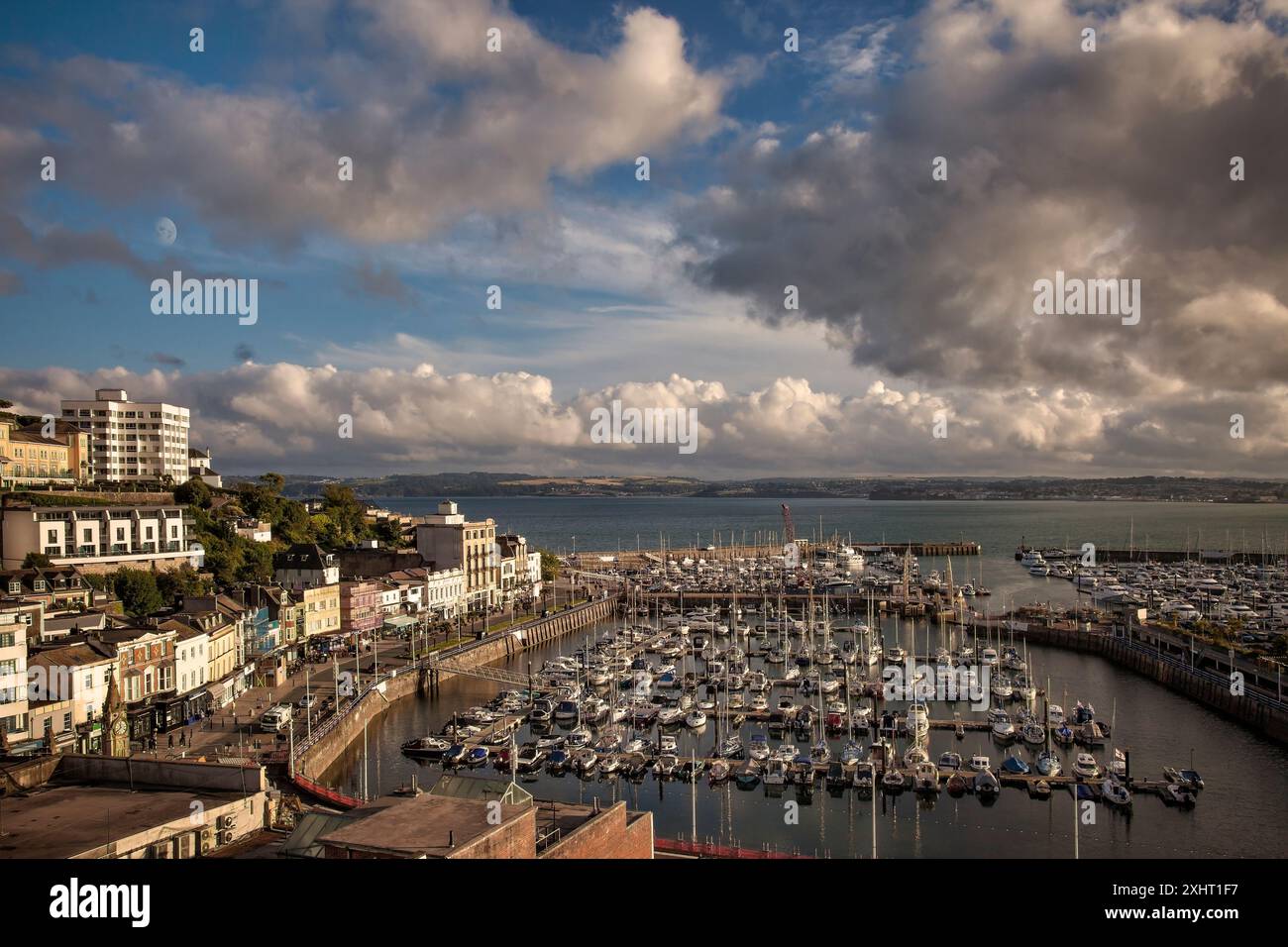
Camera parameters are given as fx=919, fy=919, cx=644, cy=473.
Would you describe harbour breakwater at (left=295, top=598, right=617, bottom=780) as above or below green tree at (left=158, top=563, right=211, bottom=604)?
below

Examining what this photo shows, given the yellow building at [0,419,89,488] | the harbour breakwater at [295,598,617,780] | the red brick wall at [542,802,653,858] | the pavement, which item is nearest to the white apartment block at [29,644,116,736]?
the pavement

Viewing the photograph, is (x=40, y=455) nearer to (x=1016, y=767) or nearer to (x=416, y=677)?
(x=416, y=677)

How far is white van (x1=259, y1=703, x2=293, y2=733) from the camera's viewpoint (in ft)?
73.7

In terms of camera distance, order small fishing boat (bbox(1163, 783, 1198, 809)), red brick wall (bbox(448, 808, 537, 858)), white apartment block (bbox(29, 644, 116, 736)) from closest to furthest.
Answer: red brick wall (bbox(448, 808, 537, 858)) < white apartment block (bbox(29, 644, 116, 736)) < small fishing boat (bbox(1163, 783, 1198, 809))

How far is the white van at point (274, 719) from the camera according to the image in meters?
22.5

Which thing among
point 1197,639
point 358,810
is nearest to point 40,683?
point 358,810

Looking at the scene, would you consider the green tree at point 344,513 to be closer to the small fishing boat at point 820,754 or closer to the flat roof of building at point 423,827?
the small fishing boat at point 820,754

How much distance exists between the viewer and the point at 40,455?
38.5m

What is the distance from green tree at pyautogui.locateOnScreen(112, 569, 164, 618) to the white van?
904 centimetres

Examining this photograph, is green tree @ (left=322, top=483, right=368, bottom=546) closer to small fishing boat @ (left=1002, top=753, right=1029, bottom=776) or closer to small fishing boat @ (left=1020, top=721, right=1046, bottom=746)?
small fishing boat @ (left=1020, top=721, right=1046, bottom=746)

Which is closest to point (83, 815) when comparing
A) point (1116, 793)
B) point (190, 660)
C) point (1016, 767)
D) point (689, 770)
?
point (689, 770)

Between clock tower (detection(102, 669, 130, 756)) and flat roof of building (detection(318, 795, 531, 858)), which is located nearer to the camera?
flat roof of building (detection(318, 795, 531, 858))

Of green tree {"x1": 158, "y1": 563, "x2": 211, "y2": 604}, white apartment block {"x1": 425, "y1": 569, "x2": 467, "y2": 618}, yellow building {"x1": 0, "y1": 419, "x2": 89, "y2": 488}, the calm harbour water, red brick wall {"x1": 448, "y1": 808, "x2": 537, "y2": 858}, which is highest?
yellow building {"x1": 0, "y1": 419, "x2": 89, "y2": 488}
